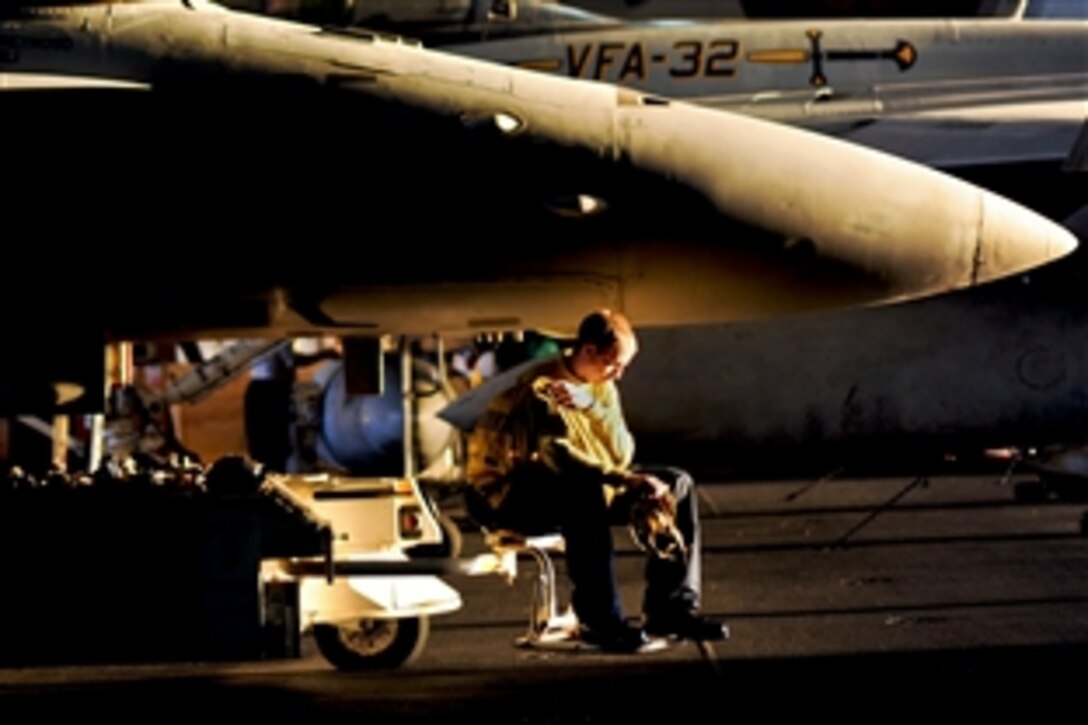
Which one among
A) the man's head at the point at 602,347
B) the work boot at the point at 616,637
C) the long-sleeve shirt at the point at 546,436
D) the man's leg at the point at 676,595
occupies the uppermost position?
the man's head at the point at 602,347

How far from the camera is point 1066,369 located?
13422mm

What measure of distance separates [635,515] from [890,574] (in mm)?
4487

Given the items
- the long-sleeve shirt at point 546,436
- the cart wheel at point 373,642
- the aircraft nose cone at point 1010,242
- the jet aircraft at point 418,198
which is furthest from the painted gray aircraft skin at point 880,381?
the long-sleeve shirt at point 546,436

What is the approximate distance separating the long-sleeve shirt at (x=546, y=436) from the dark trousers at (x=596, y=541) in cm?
6

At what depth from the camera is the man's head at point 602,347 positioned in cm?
794

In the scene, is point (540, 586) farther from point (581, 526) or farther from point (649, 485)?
point (649, 485)

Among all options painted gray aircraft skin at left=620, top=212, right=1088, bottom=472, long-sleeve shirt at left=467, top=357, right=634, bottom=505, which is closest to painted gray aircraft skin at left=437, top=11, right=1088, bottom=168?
painted gray aircraft skin at left=620, top=212, right=1088, bottom=472

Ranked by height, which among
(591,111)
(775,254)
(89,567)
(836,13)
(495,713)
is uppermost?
(836,13)

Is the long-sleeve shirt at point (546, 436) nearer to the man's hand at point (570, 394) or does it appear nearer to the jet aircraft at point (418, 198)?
the man's hand at point (570, 394)

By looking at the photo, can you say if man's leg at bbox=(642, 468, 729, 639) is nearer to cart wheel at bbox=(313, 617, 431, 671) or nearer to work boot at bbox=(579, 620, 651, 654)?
work boot at bbox=(579, 620, 651, 654)

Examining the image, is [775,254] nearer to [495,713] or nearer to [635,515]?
[635,515]

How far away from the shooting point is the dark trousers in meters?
7.88

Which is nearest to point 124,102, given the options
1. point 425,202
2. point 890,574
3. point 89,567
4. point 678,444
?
point 425,202

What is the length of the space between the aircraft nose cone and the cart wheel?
2.41 metres
